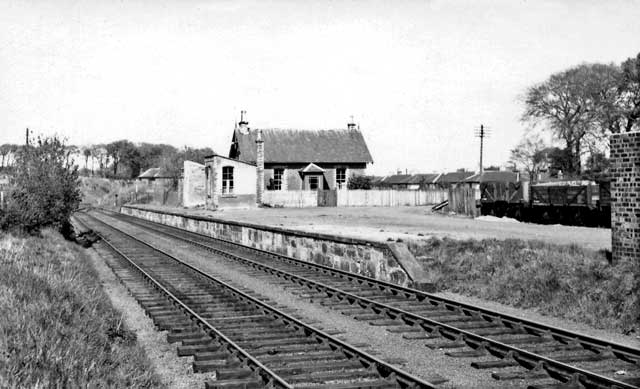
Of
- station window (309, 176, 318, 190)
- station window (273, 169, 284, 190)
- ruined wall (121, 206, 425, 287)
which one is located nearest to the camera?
ruined wall (121, 206, 425, 287)

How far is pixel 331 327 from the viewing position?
951cm

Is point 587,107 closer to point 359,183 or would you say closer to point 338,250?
point 359,183

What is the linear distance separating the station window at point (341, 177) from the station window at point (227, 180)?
12798 mm

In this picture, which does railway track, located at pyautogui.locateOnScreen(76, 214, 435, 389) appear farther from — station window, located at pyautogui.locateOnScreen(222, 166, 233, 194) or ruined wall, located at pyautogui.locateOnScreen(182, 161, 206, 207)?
ruined wall, located at pyautogui.locateOnScreen(182, 161, 206, 207)

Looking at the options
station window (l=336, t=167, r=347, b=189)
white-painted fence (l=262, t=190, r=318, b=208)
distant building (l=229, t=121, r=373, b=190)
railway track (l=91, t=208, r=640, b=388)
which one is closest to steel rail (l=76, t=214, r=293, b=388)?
railway track (l=91, t=208, r=640, b=388)

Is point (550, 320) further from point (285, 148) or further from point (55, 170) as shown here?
point (285, 148)

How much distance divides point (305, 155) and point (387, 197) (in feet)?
29.1

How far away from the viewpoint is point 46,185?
83.1ft

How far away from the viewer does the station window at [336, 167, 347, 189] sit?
55719 mm

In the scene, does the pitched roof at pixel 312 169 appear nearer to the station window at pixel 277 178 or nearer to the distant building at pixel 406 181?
the station window at pixel 277 178

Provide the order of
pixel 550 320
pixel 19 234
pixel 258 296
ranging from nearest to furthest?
pixel 550 320, pixel 258 296, pixel 19 234

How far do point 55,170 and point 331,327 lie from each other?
67.0 feet

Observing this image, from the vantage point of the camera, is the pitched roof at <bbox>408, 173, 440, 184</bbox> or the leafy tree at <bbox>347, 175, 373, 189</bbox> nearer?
the leafy tree at <bbox>347, 175, 373, 189</bbox>

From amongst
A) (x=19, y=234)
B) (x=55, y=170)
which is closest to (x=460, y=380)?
(x=19, y=234)
